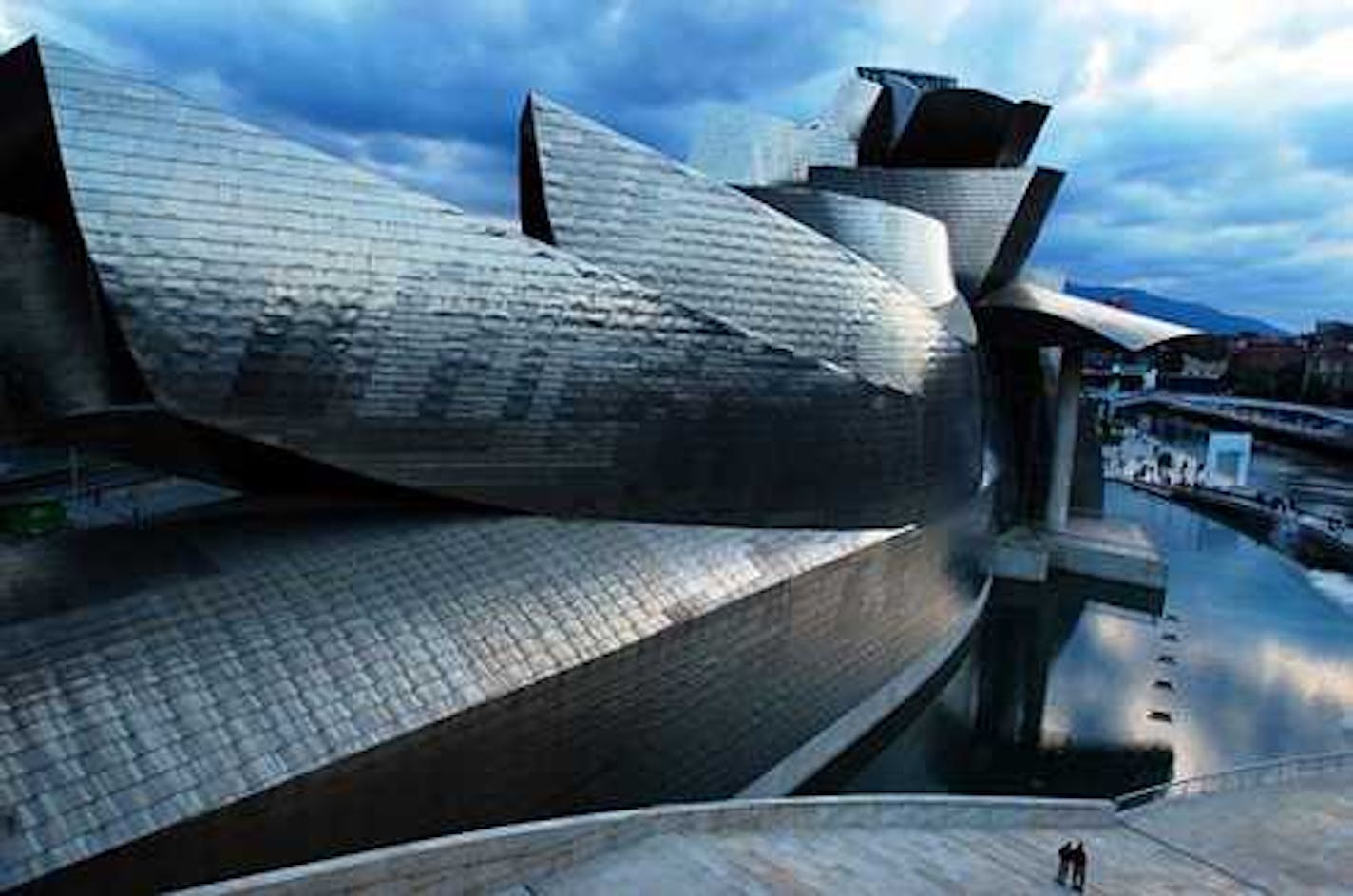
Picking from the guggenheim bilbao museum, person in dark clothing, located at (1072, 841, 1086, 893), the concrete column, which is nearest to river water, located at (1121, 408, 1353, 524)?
the concrete column

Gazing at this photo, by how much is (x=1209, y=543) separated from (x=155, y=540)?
3701 cm

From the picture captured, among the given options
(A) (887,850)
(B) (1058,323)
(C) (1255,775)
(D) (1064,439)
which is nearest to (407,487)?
(A) (887,850)

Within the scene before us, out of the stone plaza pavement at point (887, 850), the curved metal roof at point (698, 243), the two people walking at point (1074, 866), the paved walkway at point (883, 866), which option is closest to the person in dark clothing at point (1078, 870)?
the two people walking at point (1074, 866)

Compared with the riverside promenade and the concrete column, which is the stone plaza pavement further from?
the concrete column

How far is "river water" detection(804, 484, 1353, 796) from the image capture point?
54.0 ft

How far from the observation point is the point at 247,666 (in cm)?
900

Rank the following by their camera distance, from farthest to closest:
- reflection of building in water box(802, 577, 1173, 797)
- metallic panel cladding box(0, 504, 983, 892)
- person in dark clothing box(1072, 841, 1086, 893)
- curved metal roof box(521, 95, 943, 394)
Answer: reflection of building in water box(802, 577, 1173, 797) < curved metal roof box(521, 95, 943, 394) < person in dark clothing box(1072, 841, 1086, 893) < metallic panel cladding box(0, 504, 983, 892)

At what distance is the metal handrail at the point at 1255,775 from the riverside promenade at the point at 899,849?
0.26ft

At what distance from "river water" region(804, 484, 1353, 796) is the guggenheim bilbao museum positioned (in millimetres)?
2567

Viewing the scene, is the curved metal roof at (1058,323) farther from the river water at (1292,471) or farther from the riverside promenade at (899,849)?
the river water at (1292,471)

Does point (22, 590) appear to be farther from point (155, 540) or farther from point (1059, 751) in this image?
point (1059, 751)

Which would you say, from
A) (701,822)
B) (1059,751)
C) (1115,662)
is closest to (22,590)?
(701,822)

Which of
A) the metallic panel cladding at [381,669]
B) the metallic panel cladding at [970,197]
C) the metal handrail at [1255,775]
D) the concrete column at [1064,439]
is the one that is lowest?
the metal handrail at [1255,775]

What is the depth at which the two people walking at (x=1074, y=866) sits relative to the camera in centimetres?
1048
